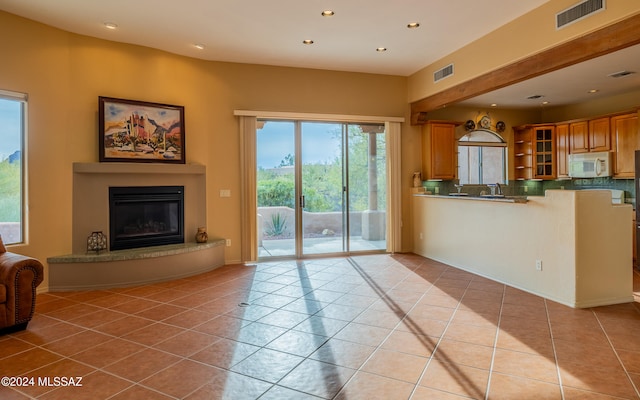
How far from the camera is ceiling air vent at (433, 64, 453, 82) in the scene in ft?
18.2

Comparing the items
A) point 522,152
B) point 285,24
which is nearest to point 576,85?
point 522,152

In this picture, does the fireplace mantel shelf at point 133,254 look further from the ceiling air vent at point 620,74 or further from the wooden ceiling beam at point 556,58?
the ceiling air vent at point 620,74

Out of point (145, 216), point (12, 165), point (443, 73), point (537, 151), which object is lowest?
point (145, 216)

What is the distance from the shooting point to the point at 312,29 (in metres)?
4.71

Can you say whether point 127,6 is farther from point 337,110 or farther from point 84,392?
point 84,392

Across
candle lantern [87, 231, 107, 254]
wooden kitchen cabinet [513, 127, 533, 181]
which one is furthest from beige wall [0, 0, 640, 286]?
wooden kitchen cabinet [513, 127, 533, 181]

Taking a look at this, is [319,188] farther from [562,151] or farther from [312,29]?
[562,151]

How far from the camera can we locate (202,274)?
532 centimetres

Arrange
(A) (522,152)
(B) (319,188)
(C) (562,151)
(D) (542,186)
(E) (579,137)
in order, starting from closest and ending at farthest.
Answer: (B) (319,188)
(E) (579,137)
(C) (562,151)
(A) (522,152)
(D) (542,186)

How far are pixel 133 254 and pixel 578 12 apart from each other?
5633mm

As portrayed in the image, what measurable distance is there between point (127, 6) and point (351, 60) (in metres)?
3.20

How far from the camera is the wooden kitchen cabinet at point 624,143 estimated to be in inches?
243

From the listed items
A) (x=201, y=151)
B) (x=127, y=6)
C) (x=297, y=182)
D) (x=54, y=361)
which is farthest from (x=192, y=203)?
(x=54, y=361)

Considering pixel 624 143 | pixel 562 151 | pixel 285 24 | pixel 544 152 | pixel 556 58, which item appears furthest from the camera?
pixel 544 152
